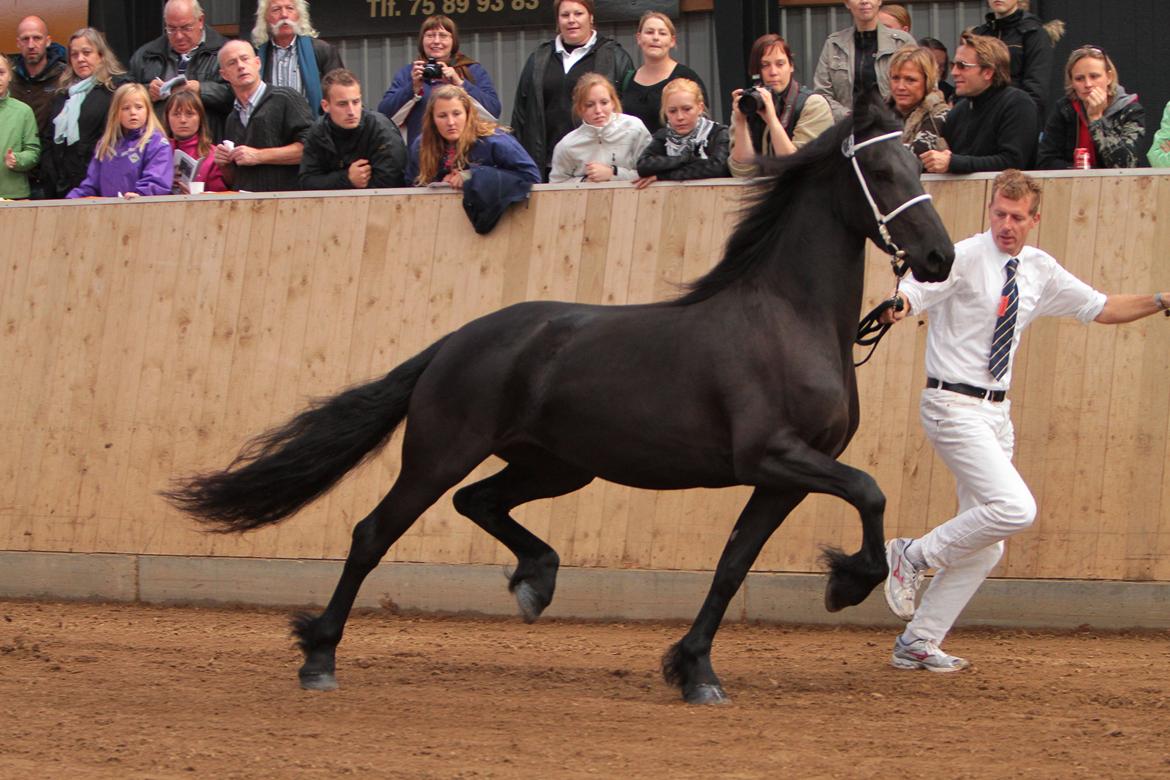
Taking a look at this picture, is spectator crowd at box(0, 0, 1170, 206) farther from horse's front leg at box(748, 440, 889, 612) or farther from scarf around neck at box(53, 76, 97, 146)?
horse's front leg at box(748, 440, 889, 612)

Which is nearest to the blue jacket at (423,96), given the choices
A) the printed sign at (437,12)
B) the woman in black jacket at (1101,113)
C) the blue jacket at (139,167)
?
the blue jacket at (139,167)

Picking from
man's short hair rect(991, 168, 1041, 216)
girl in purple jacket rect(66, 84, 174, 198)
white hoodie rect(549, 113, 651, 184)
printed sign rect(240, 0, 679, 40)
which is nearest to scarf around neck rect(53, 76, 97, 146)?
girl in purple jacket rect(66, 84, 174, 198)

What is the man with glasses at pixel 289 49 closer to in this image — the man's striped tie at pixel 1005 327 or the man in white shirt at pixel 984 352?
the man in white shirt at pixel 984 352

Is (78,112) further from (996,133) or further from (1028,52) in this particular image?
(1028,52)

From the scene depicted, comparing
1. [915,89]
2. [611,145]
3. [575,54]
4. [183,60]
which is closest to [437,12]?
[183,60]

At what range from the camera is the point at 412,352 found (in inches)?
Answer: 352

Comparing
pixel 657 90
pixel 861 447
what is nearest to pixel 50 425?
pixel 657 90

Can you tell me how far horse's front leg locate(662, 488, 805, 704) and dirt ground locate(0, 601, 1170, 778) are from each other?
0.12 metres

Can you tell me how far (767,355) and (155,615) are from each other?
4.68 m

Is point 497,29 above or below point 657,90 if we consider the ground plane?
above

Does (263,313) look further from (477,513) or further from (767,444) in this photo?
(767,444)

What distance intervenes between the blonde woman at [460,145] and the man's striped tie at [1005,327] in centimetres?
317

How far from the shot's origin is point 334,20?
13734 mm

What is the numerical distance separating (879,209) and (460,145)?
11.8ft
